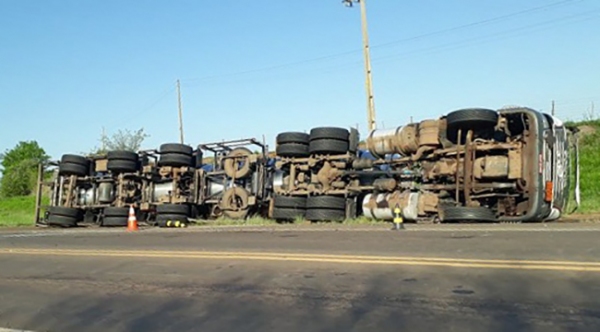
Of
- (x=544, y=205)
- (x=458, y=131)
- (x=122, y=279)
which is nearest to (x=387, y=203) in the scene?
(x=458, y=131)

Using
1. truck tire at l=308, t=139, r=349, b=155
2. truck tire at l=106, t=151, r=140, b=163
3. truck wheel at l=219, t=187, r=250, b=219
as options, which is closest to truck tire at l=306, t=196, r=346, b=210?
truck tire at l=308, t=139, r=349, b=155

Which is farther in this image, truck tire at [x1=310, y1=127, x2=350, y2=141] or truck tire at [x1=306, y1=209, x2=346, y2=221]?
truck tire at [x1=310, y1=127, x2=350, y2=141]

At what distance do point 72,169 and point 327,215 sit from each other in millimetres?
10210

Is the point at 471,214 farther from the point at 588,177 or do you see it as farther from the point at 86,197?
the point at 86,197

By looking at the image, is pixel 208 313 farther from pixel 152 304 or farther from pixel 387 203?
pixel 387 203

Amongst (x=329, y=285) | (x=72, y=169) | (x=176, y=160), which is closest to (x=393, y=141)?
(x=176, y=160)

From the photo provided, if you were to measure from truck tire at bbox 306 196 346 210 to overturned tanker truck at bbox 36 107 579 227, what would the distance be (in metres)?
0.03

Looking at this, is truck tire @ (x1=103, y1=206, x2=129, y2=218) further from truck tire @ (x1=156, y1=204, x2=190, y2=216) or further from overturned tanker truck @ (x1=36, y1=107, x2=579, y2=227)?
truck tire @ (x1=156, y1=204, x2=190, y2=216)

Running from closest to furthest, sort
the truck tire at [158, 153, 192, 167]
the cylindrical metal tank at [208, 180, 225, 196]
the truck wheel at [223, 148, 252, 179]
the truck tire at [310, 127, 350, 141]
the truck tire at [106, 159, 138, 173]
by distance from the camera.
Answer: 1. the truck tire at [310, 127, 350, 141]
2. the truck wheel at [223, 148, 252, 179]
3. the cylindrical metal tank at [208, 180, 225, 196]
4. the truck tire at [158, 153, 192, 167]
5. the truck tire at [106, 159, 138, 173]

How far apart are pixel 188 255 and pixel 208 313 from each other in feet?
11.6

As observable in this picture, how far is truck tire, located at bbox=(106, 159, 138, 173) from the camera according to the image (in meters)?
18.4

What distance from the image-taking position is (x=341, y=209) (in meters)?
14.0

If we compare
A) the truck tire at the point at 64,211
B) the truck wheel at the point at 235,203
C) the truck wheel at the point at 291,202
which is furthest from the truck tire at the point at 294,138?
the truck tire at the point at 64,211

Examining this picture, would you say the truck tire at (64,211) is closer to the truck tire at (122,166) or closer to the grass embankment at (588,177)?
the truck tire at (122,166)
